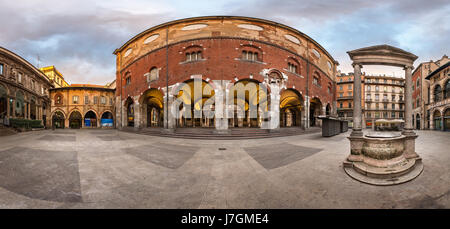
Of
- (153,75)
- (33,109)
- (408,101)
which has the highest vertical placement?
(153,75)

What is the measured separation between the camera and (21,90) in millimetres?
24016

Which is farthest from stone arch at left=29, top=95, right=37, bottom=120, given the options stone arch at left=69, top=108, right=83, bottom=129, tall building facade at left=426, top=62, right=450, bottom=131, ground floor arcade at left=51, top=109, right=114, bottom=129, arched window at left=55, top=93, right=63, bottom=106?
tall building facade at left=426, top=62, right=450, bottom=131

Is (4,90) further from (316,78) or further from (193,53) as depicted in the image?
(316,78)

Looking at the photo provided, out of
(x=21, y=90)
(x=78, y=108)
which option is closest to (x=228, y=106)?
(x=21, y=90)

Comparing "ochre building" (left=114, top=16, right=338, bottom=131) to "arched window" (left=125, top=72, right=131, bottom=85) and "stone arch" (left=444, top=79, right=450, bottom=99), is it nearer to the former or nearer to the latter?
"arched window" (left=125, top=72, right=131, bottom=85)

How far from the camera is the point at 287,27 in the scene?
1778 centimetres

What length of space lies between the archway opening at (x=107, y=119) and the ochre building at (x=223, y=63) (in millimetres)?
15125

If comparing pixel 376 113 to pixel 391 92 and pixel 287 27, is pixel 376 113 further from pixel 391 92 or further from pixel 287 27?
pixel 287 27

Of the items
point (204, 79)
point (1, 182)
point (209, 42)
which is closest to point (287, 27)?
point (209, 42)

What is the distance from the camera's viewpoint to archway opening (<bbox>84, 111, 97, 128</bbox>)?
3140 centimetres

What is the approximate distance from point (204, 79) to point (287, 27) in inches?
444

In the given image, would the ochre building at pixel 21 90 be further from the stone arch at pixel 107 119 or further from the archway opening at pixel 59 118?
the stone arch at pixel 107 119

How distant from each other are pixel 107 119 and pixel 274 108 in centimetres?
3290

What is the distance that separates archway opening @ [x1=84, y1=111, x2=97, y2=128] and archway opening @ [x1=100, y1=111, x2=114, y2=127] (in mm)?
1397
